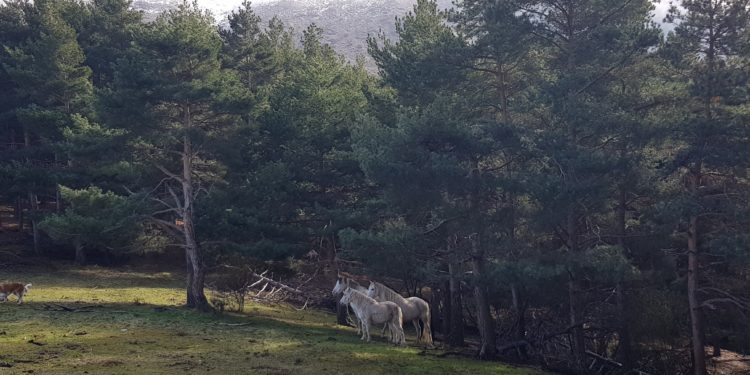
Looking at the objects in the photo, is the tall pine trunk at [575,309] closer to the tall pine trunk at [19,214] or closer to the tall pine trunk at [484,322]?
the tall pine trunk at [484,322]

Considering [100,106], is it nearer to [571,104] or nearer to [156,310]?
[156,310]

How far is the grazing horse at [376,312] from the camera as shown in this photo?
2033cm

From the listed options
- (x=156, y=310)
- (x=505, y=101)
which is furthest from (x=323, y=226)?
(x=505, y=101)

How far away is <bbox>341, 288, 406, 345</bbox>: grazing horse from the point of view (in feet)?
66.7

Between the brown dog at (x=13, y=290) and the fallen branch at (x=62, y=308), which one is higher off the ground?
the brown dog at (x=13, y=290)

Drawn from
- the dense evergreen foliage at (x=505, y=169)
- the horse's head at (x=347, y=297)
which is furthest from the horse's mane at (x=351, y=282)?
the horse's head at (x=347, y=297)

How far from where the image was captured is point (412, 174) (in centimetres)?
1956

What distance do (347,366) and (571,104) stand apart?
1051 centimetres

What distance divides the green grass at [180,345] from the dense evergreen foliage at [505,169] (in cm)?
267

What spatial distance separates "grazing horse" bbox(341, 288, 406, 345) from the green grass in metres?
0.63

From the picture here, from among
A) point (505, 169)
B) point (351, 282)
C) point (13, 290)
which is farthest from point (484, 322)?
point (13, 290)

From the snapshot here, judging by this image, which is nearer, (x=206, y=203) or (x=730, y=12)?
(x=730, y=12)

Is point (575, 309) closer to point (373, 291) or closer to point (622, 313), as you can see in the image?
point (622, 313)

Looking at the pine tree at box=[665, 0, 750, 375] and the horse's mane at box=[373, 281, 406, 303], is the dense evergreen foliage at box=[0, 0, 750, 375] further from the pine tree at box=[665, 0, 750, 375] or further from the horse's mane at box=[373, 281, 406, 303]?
the horse's mane at box=[373, 281, 406, 303]
